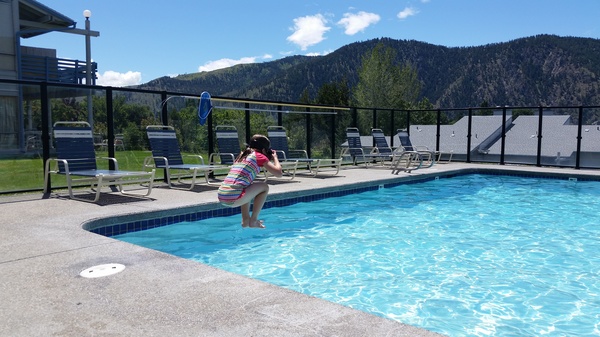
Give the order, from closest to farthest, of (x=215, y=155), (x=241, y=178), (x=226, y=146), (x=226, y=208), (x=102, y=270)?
(x=102, y=270) → (x=241, y=178) → (x=226, y=208) → (x=226, y=146) → (x=215, y=155)

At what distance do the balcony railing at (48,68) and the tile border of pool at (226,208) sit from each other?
1432cm

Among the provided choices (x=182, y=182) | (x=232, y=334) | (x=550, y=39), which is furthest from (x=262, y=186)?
(x=550, y=39)

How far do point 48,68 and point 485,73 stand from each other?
66749 mm

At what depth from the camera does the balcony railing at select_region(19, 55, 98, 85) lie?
17859 millimetres

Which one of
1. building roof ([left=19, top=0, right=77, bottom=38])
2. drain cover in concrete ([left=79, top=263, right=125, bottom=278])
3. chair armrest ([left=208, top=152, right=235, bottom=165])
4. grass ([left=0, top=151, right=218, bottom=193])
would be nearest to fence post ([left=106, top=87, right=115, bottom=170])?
grass ([left=0, top=151, right=218, bottom=193])

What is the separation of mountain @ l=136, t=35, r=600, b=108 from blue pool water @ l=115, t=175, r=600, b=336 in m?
58.4

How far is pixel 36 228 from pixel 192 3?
16.2 m

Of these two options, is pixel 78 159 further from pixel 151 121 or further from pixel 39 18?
pixel 39 18

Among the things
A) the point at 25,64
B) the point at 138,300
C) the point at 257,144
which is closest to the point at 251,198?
the point at 257,144

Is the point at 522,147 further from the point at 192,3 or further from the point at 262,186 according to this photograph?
the point at 262,186

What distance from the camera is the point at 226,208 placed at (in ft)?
20.5

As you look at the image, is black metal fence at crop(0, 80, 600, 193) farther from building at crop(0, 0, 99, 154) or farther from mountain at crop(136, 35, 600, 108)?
mountain at crop(136, 35, 600, 108)

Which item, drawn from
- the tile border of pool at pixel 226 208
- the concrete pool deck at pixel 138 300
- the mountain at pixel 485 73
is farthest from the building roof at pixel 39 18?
the mountain at pixel 485 73

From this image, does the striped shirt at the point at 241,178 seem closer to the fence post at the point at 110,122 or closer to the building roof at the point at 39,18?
the fence post at the point at 110,122
